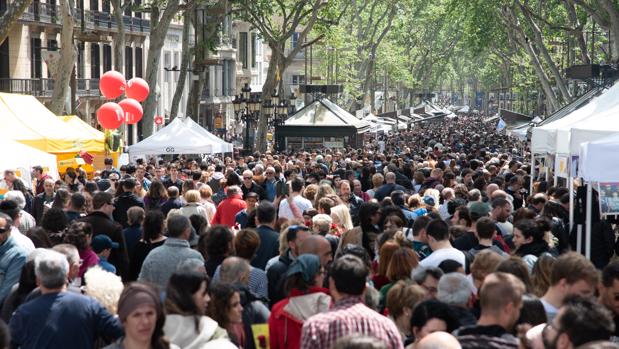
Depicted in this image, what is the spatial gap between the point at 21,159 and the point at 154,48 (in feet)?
51.1

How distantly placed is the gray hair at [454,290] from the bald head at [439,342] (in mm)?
1254

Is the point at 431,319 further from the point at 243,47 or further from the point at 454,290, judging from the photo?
the point at 243,47

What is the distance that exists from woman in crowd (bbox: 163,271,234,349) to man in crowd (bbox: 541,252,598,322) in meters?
1.88

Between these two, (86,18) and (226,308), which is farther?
(86,18)

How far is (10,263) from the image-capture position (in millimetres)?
8641

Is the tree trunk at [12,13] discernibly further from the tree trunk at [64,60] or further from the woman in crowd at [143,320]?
the woman in crowd at [143,320]

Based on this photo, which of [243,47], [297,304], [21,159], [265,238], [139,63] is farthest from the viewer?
[243,47]

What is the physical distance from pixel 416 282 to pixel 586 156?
4.31 meters

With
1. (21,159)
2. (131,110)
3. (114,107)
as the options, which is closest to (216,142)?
(131,110)

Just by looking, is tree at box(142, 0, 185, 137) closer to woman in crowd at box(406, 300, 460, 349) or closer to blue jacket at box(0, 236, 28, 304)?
blue jacket at box(0, 236, 28, 304)

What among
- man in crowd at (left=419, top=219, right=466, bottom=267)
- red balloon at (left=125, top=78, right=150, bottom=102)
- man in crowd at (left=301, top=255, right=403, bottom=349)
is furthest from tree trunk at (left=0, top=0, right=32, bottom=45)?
man in crowd at (left=301, top=255, right=403, bottom=349)

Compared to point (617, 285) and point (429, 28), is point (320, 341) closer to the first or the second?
point (617, 285)

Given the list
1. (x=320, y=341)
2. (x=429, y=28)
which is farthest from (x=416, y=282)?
(x=429, y=28)

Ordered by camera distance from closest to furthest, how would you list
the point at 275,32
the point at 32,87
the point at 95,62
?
1. the point at 32,87
2. the point at 275,32
3. the point at 95,62
